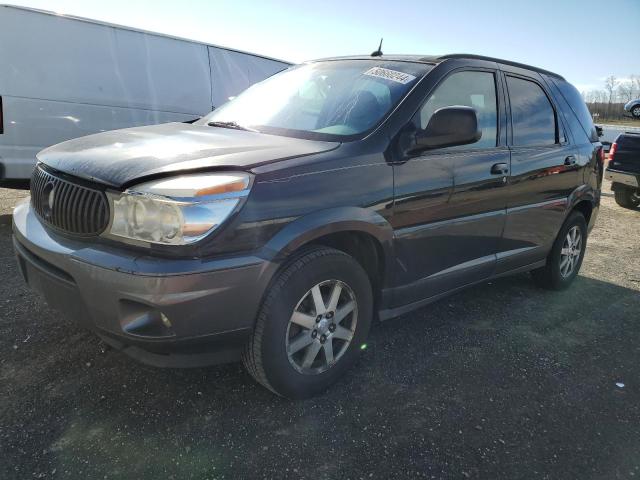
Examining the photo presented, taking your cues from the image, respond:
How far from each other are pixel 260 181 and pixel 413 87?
1232 millimetres

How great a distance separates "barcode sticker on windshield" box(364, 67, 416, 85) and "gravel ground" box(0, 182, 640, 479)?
1.61m

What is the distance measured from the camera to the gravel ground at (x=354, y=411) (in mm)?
2041

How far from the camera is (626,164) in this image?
8781 mm

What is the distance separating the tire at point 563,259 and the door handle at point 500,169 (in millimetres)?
1209

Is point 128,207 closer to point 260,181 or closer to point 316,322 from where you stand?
point 260,181

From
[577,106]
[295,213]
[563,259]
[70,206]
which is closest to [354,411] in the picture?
[295,213]

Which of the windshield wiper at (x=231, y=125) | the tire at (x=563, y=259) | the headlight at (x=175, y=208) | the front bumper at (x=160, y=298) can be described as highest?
the windshield wiper at (x=231, y=125)

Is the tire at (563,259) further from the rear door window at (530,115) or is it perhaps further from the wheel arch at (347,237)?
the wheel arch at (347,237)

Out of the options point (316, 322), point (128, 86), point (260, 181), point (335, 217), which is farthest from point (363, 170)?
point (128, 86)

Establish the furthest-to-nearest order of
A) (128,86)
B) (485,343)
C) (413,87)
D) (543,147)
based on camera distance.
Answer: (128,86)
(543,147)
(485,343)
(413,87)

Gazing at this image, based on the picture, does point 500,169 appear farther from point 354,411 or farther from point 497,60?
point 354,411

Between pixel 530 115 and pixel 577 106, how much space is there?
0.97m

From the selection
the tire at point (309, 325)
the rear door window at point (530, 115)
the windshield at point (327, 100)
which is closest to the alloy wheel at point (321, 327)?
the tire at point (309, 325)

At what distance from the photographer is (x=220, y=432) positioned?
2.20 metres
